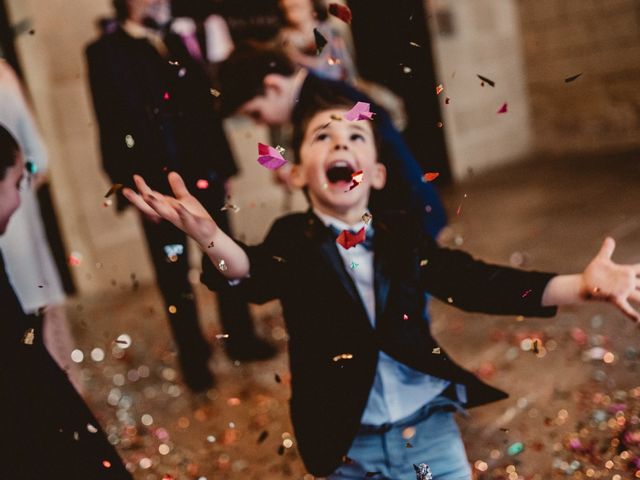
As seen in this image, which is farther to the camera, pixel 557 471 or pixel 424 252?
pixel 557 471

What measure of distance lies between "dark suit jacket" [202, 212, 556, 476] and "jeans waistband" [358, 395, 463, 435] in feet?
0.20

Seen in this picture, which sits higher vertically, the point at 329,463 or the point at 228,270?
the point at 228,270

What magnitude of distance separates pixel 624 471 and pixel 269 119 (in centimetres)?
187

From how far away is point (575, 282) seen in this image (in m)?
1.76

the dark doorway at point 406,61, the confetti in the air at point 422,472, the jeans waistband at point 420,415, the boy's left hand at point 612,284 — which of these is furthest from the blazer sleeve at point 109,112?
the dark doorway at point 406,61

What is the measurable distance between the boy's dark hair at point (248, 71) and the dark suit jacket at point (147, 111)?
0.12 meters

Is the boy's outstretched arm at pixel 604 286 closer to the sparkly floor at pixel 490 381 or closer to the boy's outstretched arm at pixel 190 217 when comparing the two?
the sparkly floor at pixel 490 381

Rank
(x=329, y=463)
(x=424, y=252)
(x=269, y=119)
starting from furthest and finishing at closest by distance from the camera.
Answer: (x=269, y=119), (x=424, y=252), (x=329, y=463)

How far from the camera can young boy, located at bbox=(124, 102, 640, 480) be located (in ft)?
6.03

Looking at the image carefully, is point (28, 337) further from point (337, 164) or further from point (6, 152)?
point (337, 164)

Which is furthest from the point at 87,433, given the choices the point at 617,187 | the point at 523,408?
the point at 617,187

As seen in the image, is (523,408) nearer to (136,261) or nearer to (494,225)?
(494,225)

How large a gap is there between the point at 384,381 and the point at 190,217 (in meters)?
0.68

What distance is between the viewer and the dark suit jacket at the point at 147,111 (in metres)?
2.96
